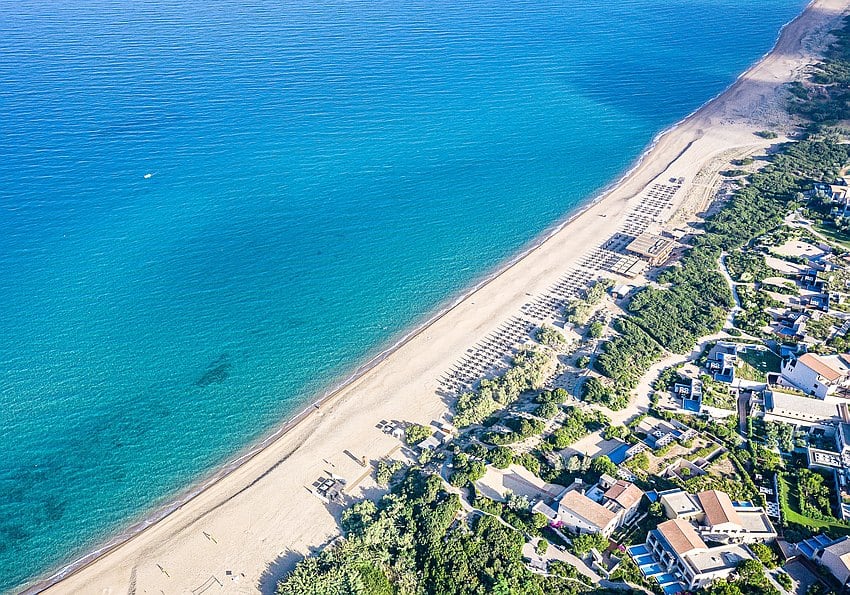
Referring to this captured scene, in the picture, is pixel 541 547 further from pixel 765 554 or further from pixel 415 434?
pixel 765 554

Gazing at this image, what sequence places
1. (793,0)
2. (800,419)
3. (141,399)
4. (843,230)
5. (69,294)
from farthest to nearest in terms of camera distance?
(793,0)
(843,230)
(69,294)
(141,399)
(800,419)

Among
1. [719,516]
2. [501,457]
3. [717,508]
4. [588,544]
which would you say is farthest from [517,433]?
[719,516]

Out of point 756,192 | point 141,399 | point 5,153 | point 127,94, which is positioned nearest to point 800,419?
point 756,192

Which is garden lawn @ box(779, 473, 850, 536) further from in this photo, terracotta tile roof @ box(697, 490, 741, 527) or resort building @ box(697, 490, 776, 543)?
terracotta tile roof @ box(697, 490, 741, 527)

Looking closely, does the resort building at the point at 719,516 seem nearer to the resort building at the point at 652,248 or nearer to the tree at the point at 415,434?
the tree at the point at 415,434

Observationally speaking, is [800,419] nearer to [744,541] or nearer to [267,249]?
[744,541]

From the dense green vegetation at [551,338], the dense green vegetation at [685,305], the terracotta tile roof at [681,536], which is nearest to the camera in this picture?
the terracotta tile roof at [681,536]

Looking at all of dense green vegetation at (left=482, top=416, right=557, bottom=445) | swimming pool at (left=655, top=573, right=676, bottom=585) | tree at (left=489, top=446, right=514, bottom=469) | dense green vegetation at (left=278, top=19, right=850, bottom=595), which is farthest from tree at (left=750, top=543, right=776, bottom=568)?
tree at (left=489, top=446, right=514, bottom=469)

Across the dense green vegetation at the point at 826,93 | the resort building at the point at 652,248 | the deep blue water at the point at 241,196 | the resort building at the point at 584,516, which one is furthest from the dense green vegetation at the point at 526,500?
the dense green vegetation at the point at 826,93
